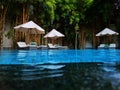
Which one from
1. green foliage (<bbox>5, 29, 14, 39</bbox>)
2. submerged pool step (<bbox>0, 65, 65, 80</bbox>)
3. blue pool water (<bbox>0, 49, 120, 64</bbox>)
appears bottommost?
submerged pool step (<bbox>0, 65, 65, 80</bbox>)

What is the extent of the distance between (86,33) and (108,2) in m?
3.17

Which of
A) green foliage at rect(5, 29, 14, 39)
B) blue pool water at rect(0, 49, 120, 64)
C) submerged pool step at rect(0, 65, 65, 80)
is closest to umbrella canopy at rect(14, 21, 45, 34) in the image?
green foliage at rect(5, 29, 14, 39)

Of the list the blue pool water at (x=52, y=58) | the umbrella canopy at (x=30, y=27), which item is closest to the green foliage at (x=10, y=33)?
the umbrella canopy at (x=30, y=27)

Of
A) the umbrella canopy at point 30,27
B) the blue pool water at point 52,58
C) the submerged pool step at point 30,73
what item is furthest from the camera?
the umbrella canopy at point 30,27

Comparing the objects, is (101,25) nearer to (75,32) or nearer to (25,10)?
(75,32)

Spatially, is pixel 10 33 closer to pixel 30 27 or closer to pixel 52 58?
pixel 30 27

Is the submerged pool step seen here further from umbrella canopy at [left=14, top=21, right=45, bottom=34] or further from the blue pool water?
umbrella canopy at [left=14, top=21, right=45, bottom=34]

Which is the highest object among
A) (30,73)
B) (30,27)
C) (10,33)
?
(30,27)

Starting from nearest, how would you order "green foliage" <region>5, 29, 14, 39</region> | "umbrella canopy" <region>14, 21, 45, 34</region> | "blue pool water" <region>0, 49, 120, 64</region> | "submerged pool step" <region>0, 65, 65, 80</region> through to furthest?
"submerged pool step" <region>0, 65, 65, 80</region>
"blue pool water" <region>0, 49, 120, 64</region>
"umbrella canopy" <region>14, 21, 45, 34</region>
"green foliage" <region>5, 29, 14, 39</region>

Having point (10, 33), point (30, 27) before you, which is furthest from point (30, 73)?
point (10, 33)

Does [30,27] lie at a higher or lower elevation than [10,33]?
higher

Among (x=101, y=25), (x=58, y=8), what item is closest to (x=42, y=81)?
(x=58, y=8)

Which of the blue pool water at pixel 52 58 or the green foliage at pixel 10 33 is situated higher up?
the green foliage at pixel 10 33

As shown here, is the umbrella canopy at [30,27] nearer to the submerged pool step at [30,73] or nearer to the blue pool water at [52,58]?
the blue pool water at [52,58]
